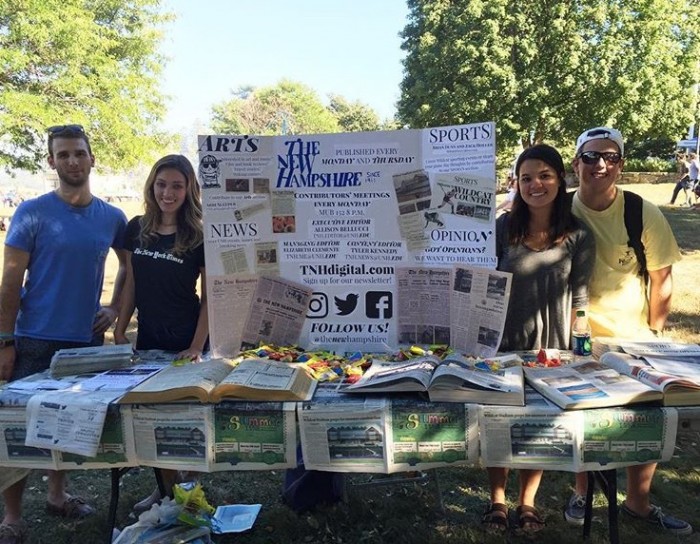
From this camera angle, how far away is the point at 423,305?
8.21 feet

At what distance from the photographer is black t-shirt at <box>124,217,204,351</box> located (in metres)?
2.64

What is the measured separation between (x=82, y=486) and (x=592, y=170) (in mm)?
3321

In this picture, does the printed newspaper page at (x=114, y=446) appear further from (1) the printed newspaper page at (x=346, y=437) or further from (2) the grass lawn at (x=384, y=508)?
(2) the grass lawn at (x=384, y=508)

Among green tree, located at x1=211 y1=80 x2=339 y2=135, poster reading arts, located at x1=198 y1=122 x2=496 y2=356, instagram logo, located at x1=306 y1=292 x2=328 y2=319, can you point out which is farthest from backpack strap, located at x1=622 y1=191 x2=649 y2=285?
green tree, located at x1=211 y1=80 x2=339 y2=135

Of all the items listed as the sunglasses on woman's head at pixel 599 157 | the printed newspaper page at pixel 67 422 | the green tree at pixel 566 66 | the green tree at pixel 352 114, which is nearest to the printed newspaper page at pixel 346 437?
the printed newspaper page at pixel 67 422

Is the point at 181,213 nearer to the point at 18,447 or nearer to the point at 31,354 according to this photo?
the point at 31,354

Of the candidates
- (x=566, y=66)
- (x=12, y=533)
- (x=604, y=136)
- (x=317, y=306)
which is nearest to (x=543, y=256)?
(x=604, y=136)

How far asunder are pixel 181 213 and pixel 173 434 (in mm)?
1140

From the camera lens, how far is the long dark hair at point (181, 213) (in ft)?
8.62

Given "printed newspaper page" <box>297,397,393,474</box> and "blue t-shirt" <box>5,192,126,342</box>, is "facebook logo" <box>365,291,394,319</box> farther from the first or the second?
→ "blue t-shirt" <box>5,192,126,342</box>

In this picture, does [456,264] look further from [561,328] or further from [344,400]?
[344,400]

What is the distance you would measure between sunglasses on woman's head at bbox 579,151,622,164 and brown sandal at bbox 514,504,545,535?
1.63 meters

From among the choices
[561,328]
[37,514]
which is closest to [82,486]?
[37,514]

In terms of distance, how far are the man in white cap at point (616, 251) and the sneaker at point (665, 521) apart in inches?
36.5
